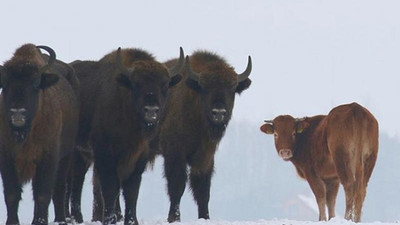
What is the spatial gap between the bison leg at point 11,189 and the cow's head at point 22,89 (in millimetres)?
568

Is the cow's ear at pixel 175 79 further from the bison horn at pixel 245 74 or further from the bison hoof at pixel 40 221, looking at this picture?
the bison hoof at pixel 40 221

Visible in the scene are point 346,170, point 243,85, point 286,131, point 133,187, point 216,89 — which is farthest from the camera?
point 286,131

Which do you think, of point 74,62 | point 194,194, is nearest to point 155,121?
point 194,194

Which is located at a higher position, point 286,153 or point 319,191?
point 286,153

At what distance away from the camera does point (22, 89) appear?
13.3 meters

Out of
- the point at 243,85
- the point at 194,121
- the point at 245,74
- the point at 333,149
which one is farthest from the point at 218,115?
the point at 333,149

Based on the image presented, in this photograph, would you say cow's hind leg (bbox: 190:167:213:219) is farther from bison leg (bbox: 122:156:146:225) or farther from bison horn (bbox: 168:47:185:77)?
bison horn (bbox: 168:47:185:77)

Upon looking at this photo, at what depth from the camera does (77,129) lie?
51.3 ft

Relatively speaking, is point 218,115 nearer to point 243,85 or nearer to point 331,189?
point 243,85

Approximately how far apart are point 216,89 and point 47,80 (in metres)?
3.11

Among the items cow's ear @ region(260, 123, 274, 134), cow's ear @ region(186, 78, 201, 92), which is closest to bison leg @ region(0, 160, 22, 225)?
cow's ear @ region(186, 78, 201, 92)

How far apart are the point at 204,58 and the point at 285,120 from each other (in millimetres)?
4969

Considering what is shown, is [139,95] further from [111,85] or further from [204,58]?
[204,58]

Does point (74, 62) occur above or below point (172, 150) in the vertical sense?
above
